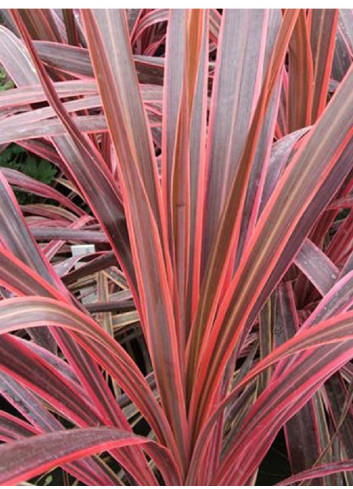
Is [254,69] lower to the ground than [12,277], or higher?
higher

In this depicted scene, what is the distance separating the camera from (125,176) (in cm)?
49

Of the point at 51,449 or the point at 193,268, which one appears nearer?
the point at 51,449

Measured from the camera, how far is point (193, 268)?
1.89 ft

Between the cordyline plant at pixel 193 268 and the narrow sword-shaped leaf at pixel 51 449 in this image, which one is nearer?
the narrow sword-shaped leaf at pixel 51 449

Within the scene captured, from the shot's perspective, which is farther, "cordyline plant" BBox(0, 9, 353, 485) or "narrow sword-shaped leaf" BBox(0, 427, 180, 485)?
"cordyline plant" BBox(0, 9, 353, 485)

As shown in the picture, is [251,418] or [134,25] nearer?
[251,418]

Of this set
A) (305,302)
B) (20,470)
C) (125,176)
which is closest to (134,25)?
(305,302)

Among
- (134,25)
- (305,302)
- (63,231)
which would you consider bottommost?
(305,302)

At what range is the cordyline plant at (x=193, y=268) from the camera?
494 mm

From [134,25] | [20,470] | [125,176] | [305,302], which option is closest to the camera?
[20,470]

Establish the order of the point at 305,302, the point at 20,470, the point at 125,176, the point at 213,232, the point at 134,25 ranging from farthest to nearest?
the point at 134,25 → the point at 305,302 → the point at 213,232 → the point at 125,176 → the point at 20,470

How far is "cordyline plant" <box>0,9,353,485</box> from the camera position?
0.49 metres

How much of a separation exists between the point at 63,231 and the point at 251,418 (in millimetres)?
393

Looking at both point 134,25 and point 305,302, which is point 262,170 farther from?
point 134,25
